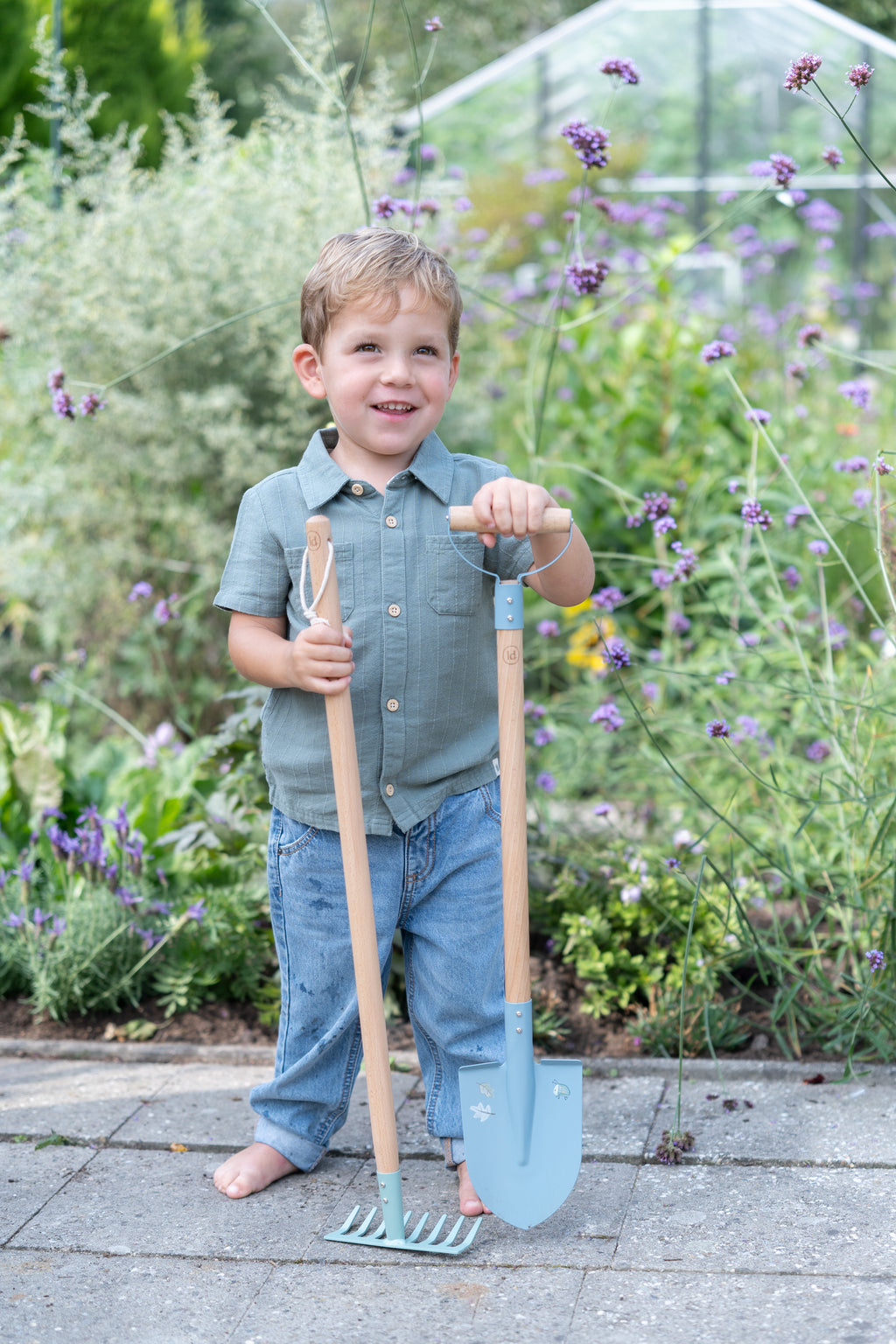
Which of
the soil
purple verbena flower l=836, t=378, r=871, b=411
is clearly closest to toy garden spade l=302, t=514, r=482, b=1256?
the soil

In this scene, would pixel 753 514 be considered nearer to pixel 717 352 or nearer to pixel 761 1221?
pixel 717 352

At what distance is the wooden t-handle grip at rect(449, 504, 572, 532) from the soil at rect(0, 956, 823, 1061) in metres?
1.18

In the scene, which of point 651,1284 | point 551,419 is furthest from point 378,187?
point 651,1284

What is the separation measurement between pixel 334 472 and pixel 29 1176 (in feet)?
4.03

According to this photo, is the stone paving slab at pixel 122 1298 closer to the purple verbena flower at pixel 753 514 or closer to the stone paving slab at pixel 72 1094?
the stone paving slab at pixel 72 1094

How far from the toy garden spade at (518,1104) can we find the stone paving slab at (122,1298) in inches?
13.7

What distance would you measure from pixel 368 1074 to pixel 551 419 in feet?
10.0

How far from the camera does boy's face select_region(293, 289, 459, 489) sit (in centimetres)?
189

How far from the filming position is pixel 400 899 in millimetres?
2072

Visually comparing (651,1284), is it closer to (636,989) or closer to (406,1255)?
(406,1255)

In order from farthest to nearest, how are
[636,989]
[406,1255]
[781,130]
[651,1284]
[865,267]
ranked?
[865,267] → [781,130] → [636,989] → [406,1255] → [651,1284]

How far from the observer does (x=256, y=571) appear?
1.99 meters

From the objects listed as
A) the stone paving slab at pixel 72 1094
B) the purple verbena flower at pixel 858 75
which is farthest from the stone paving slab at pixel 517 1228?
the purple verbena flower at pixel 858 75

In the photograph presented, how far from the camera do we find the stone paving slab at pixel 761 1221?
5.92 feet
